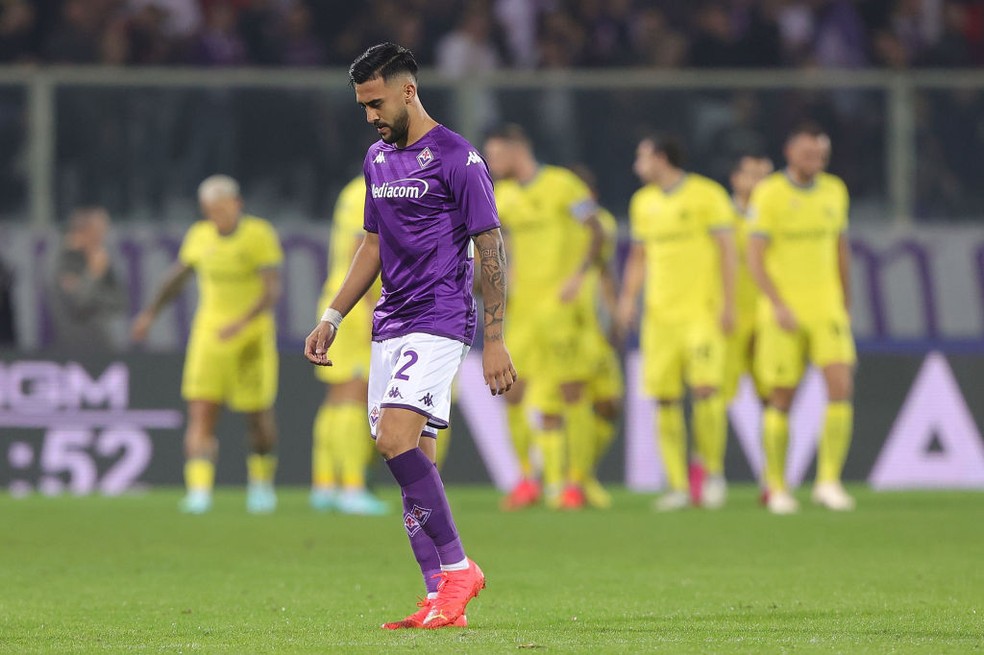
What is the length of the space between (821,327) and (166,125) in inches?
230

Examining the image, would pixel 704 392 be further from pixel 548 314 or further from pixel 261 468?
pixel 261 468

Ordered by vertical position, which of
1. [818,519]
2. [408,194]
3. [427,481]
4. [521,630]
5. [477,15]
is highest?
[477,15]

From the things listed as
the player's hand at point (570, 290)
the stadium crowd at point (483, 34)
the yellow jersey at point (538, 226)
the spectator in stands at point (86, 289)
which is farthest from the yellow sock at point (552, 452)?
the stadium crowd at point (483, 34)

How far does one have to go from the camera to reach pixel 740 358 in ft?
45.7

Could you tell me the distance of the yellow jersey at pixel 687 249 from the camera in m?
13.0

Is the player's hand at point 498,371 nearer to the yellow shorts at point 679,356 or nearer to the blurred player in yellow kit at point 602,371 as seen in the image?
the yellow shorts at point 679,356

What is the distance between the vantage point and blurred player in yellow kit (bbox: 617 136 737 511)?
→ 13.0 meters

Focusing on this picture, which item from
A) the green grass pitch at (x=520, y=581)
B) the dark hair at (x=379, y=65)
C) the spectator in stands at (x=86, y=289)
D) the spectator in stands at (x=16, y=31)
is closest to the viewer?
the green grass pitch at (x=520, y=581)

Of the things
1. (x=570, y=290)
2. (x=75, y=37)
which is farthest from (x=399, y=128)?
(x=75, y=37)

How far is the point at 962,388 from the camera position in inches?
588

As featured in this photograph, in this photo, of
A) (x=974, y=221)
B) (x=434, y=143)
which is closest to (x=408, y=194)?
(x=434, y=143)

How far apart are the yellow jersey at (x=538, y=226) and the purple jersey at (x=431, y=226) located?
21.8ft

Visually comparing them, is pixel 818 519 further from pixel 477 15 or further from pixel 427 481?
pixel 477 15

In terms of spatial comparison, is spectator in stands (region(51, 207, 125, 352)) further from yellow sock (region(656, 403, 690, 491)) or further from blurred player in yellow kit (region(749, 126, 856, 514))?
blurred player in yellow kit (region(749, 126, 856, 514))
